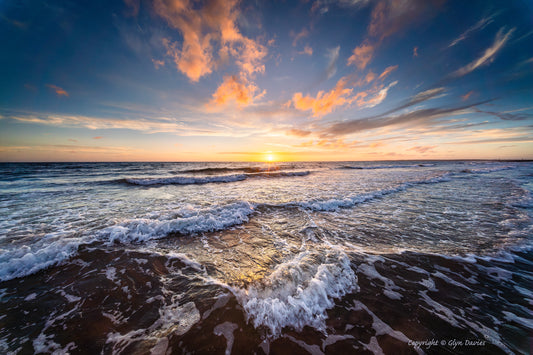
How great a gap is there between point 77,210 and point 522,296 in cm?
1508

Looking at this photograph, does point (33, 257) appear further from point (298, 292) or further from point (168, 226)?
point (298, 292)

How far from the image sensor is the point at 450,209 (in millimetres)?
8266

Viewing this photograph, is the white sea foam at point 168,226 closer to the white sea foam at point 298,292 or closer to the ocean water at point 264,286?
the ocean water at point 264,286

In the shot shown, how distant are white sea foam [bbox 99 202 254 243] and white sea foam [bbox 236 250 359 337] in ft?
11.3

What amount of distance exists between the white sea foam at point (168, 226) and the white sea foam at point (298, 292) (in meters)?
3.46

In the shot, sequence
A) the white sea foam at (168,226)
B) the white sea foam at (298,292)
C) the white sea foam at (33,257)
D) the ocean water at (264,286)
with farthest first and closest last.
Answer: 1. the white sea foam at (168,226)
2. the white sea foam at (33,257)
3. the white sea foam at (298,292)
4. the ocean water at (264,286)

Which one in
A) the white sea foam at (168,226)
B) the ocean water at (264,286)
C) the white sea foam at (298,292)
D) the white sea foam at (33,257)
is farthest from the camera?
the white sea foam at (168,226)

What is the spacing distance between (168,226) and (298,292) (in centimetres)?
504

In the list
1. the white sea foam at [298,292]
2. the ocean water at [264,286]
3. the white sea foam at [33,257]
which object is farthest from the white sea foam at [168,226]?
the white sea foam at [298,292]

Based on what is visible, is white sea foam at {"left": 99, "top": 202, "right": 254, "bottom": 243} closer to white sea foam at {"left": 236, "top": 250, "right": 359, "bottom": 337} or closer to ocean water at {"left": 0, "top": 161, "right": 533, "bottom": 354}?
ocean water at {"left": 0, "top": 161, "right": 533, "bottom": 354}

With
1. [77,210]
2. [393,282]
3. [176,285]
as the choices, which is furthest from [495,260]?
[77,210]

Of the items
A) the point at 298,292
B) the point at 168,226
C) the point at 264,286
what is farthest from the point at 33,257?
the point at 298,292

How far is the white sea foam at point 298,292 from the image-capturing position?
2.78 metres

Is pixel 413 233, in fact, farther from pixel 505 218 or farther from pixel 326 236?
pixel 505 218
